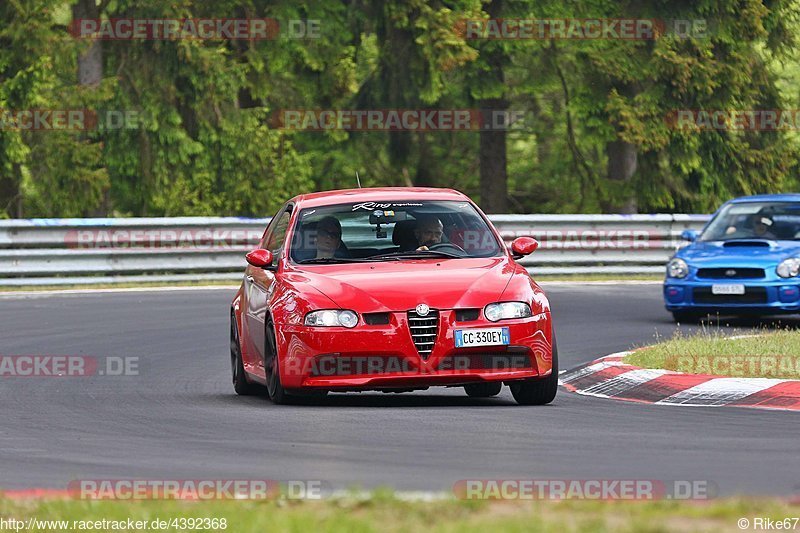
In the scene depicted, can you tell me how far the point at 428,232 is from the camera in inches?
514

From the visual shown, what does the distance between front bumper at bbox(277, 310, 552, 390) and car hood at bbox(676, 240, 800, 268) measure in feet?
27.1

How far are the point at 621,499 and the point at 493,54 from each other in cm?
3046

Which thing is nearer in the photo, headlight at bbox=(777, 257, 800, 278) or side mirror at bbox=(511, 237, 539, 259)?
side mirror at bbox=(511, 237, 539, 259)

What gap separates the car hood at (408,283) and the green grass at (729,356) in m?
2.02

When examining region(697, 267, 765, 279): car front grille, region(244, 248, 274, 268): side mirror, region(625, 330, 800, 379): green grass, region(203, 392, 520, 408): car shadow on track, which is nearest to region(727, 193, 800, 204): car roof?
region(697, 267, 765, 279): car front grille

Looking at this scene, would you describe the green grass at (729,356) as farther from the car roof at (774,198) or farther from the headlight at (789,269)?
the car roof at (774,198)

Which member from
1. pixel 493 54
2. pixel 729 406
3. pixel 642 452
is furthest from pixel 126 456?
pixel 493 54

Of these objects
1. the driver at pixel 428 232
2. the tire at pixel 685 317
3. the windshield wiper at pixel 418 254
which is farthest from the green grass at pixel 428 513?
the tire at pixel 685 317

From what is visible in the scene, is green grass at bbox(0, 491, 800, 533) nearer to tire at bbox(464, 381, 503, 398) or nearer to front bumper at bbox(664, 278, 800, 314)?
tire at bbox(464, 381, 503, 398)

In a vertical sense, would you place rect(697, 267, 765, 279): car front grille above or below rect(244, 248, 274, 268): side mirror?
below

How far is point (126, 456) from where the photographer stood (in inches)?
369

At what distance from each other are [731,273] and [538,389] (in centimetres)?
815

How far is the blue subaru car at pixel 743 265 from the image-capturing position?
19531mm

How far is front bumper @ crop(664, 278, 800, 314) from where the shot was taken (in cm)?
1944
